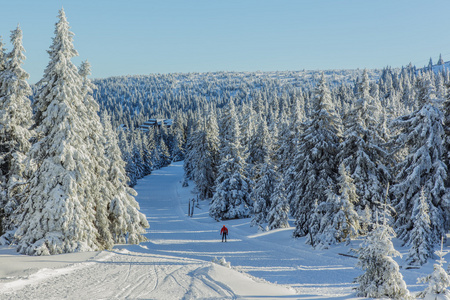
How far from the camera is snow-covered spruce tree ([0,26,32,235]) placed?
20.6m

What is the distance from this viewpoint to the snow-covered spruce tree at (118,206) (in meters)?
24.4

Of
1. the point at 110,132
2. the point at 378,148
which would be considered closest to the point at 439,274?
the point at 378,148

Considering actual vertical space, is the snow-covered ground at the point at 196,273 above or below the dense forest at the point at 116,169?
below

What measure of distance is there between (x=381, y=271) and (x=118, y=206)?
18951 millimetres

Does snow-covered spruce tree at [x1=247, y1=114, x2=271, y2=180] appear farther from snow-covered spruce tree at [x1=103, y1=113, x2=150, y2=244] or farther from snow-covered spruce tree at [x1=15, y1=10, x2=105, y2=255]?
snow-covered spruce tree at [x1=15, y1=10, x2=105, y2=255]

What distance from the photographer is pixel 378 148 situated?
25.9 m

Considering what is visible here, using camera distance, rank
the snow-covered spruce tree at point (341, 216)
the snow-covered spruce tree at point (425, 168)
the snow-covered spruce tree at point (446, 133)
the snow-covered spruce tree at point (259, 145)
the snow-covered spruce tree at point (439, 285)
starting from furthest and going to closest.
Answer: the snow-covered spruce tree at point (259, 145)
the snow-covered spruce tree at point (341, 216)
the snow-covered spruce tree at point (446, 133)
the snow-covered spruce tree at point (425, 168)
the snow-covered spruce tree at point (439, 285)

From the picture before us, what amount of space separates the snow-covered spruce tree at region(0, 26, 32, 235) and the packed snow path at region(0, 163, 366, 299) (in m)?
4.90

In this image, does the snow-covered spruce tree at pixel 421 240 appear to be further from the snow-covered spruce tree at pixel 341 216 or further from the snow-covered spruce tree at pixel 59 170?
the snow-covered spruce tree at pixel 59 170

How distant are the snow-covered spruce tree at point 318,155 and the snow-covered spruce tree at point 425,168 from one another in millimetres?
5677

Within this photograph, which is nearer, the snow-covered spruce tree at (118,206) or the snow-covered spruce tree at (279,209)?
the snow-covered spruce tree at (118,206)

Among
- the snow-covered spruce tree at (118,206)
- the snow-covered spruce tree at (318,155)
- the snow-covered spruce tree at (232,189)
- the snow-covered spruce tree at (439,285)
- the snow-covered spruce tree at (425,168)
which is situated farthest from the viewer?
the snow-covered spruce tree at (232,189)

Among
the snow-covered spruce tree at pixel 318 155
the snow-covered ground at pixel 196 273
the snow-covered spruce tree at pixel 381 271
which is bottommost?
the snow-covered ground at pixel 196 273

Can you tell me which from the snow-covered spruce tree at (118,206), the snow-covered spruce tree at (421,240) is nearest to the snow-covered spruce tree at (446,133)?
the snow-covered spruce tree at (421,240)
